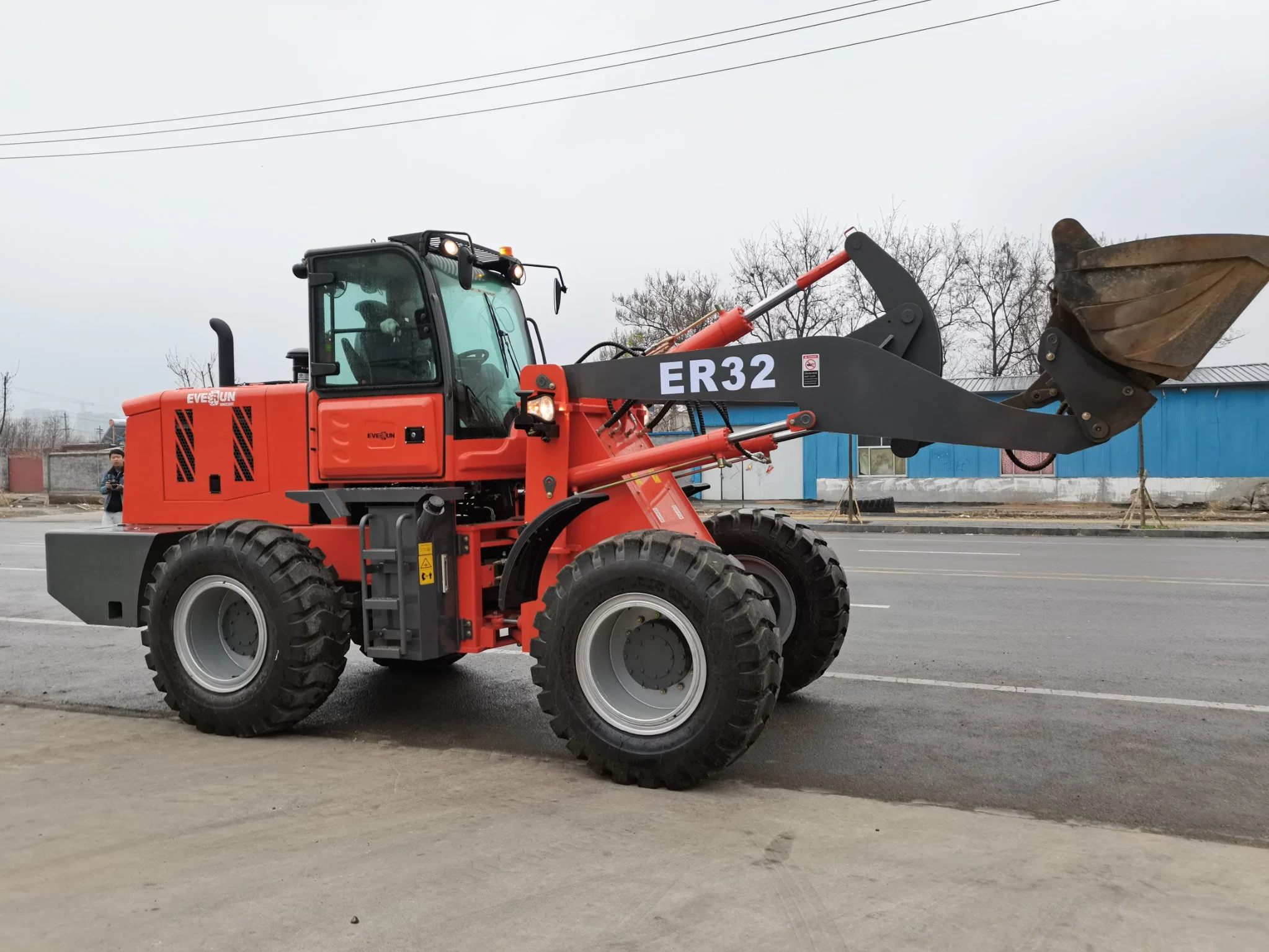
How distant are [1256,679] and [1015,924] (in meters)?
4.90

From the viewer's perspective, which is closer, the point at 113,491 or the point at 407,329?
the point at 407,329

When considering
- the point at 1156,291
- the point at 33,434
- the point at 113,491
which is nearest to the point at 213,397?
the point at 1156,291

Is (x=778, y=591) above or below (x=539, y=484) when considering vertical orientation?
below

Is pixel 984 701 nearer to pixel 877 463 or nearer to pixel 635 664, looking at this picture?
pixel 635 664

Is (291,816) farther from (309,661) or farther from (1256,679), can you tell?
(1256,679)

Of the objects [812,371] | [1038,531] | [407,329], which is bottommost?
[1038,531]

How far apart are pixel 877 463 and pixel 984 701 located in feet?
78.9

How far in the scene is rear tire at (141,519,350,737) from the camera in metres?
5.98

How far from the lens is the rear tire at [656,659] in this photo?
4.90 m

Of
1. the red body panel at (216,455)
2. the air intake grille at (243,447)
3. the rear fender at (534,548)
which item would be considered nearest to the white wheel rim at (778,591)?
the rear fender at (534,548)

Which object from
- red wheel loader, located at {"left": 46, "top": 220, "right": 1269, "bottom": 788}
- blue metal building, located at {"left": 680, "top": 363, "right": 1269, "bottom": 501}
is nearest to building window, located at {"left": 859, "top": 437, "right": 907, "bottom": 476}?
blue metal building, located at {"left": 680, "top": 363, "right": 1269, "bottom": 501}

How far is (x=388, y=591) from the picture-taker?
610cm

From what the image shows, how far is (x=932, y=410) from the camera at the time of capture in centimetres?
524

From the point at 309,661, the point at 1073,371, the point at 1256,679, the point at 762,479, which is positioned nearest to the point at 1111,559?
the point at 1256,679
